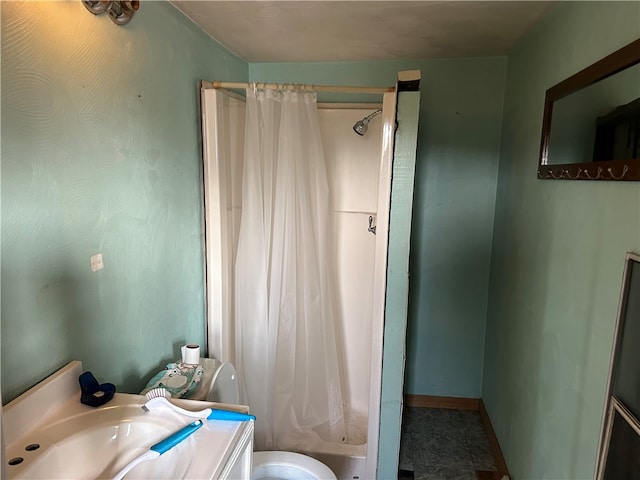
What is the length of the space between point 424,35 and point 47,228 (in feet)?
5.52

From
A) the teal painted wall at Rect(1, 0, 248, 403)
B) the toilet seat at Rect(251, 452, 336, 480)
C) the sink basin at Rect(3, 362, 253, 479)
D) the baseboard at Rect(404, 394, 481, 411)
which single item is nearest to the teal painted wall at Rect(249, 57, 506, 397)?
the baseboard at Rect(404, 394, 481, 411)

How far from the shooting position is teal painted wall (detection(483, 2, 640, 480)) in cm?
111

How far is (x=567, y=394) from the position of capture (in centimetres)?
132

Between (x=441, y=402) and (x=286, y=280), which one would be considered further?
(x=441, y=402)

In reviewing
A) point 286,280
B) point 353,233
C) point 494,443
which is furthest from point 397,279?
point 494,443

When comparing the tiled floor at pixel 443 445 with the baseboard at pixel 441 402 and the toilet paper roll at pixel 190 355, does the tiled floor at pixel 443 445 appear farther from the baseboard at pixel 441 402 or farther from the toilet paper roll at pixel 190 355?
the toilet paper roll at pixel 190 355

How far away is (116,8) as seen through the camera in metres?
1.19

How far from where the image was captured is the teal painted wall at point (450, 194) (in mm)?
2338

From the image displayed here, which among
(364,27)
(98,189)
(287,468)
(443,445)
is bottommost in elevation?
(443,445)

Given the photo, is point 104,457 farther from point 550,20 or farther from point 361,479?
point 550,20

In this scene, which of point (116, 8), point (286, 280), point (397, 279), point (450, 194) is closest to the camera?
point (116, 8)

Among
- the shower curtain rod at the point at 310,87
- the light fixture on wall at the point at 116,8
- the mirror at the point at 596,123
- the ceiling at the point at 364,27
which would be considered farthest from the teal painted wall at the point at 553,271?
the light fixture on wall at the point at 116,8

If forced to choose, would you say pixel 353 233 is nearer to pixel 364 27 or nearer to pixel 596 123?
pixel 364 27

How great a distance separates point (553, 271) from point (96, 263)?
58.1 inches
